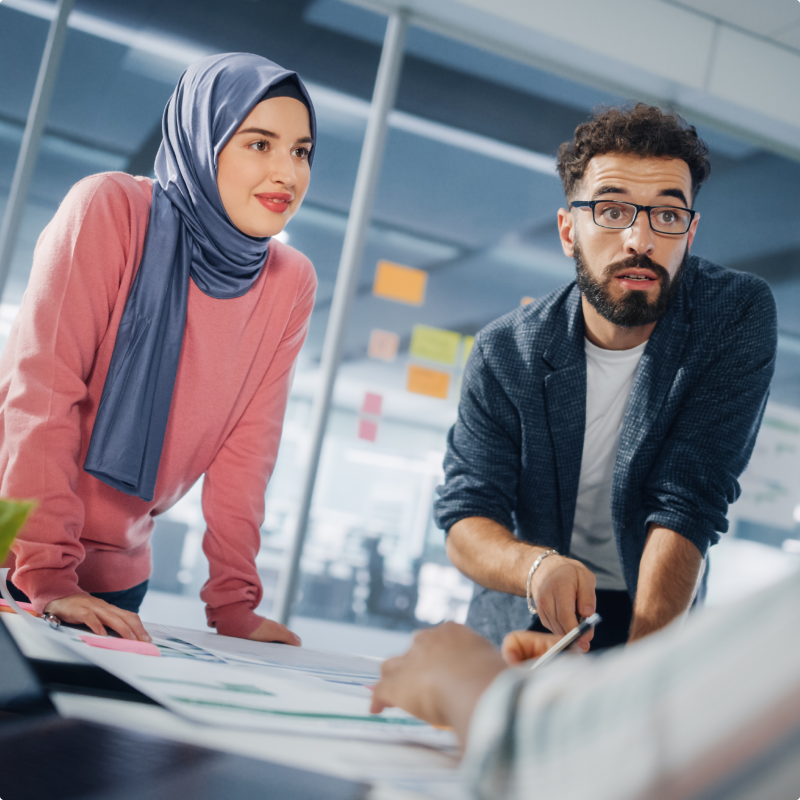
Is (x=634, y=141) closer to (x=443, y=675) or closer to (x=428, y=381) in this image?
(x=443, y=675)

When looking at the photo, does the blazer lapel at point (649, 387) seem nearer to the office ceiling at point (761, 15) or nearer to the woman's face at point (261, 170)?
the woman's face at point (261, 170)

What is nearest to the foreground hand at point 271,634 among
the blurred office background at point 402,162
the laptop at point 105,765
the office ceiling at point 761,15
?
the laptop at point 105,765

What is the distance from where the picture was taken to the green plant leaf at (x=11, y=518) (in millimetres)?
421

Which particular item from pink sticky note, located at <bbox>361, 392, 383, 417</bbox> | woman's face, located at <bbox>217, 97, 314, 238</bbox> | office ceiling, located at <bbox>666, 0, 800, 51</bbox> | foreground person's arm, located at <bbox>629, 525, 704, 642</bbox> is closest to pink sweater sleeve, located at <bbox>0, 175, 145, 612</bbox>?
woman's face, located at <bbox>217, 97, 314, 238</bbox>

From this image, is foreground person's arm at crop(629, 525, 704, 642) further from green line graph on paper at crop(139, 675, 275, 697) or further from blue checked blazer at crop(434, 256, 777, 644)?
green line graph on paper at crop(139, 675, 275, 697)

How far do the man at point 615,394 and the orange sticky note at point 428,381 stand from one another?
1.54m

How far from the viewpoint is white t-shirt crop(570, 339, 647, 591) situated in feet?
4.71

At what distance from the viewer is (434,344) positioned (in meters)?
3.15

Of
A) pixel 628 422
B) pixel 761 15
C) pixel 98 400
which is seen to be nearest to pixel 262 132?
pixel 98 400

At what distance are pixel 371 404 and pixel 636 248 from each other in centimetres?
178

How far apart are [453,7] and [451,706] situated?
311 cm

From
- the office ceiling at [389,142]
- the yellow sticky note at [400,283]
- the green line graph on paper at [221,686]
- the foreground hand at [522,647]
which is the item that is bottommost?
the green line graph on paper at [221,686]

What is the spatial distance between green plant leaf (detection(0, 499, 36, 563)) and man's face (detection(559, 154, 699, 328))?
1.16m

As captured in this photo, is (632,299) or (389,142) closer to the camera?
(632,299)
